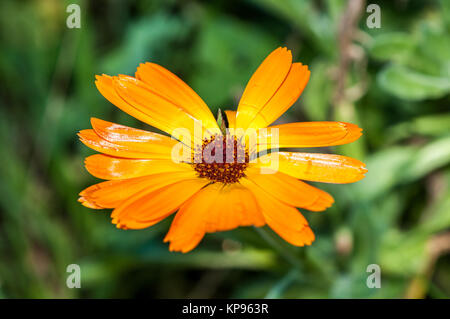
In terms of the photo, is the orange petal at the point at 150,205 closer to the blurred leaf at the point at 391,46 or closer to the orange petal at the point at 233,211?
the orange petal at the point at 233,211

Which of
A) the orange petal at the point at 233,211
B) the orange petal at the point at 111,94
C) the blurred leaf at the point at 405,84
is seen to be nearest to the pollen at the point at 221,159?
the orange petal at the point at 233,211

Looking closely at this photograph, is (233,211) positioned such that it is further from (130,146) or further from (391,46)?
(391,46)

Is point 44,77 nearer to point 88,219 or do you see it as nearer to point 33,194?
point 33,194

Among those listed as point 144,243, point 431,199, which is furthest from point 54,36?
point 431,199

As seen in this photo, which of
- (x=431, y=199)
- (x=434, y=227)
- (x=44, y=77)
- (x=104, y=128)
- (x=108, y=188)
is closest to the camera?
(x=108, y=188)

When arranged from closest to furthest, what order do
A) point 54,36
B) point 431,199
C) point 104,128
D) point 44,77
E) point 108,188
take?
point 108,188 → point 104,128 → point 431,199 → point 44,77 → point 54,36

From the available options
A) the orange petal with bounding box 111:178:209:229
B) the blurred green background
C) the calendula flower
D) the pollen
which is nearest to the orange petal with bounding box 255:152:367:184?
the calendula flower

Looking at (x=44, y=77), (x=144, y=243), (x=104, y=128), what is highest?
(x=44, y=77)
